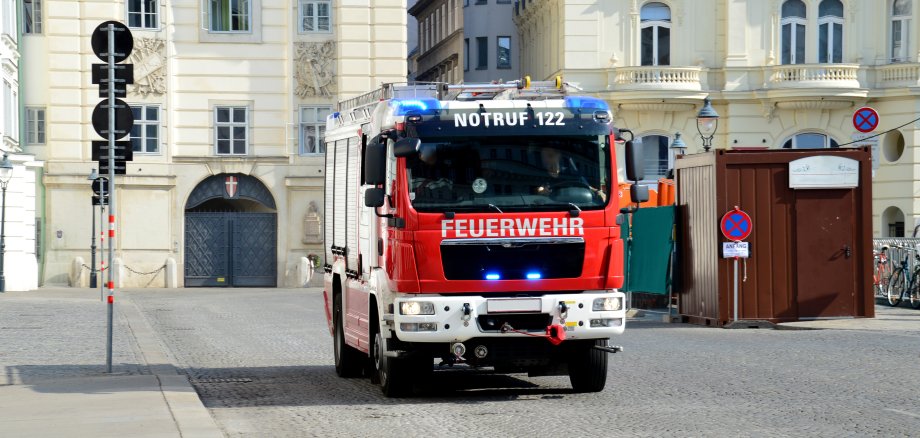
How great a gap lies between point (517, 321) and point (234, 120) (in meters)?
41.1

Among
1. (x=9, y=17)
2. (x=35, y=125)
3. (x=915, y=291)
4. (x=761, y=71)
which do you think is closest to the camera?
A: (x=915, y=291)

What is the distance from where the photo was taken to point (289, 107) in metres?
54.5

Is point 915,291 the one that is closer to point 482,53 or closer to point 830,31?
point 830,31

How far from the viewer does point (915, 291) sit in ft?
108

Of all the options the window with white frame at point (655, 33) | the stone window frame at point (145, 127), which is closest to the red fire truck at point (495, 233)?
the stone window frame at point (145, 127)

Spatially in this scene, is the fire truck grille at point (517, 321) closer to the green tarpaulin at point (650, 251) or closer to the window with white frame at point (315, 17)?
the green tarpaulin at point (650, 251)

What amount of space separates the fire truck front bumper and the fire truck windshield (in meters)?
0.79

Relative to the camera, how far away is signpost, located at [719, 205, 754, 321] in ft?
85.0

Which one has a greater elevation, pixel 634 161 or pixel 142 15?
pixel 142 15

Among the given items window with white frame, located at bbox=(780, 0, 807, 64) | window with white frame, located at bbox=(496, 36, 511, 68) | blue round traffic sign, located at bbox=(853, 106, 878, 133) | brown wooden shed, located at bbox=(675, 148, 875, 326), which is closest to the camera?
brown wooden shed, located at bbox=(675, 148, 875, 326)

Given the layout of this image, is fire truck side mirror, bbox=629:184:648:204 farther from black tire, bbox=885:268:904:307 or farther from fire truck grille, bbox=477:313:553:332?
black tire, bbox=885:268:904:307

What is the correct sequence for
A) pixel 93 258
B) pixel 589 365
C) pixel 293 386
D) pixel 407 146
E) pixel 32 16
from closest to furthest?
pixel 407 146, pixel 589 365, pixel 293 386, pixel 93 258, pixel 32 16

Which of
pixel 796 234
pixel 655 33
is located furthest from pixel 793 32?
pixel 796 234

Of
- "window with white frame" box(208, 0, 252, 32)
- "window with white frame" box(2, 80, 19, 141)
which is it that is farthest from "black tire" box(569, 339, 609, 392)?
"window with white frame" box(208, 0, 252, 32)
